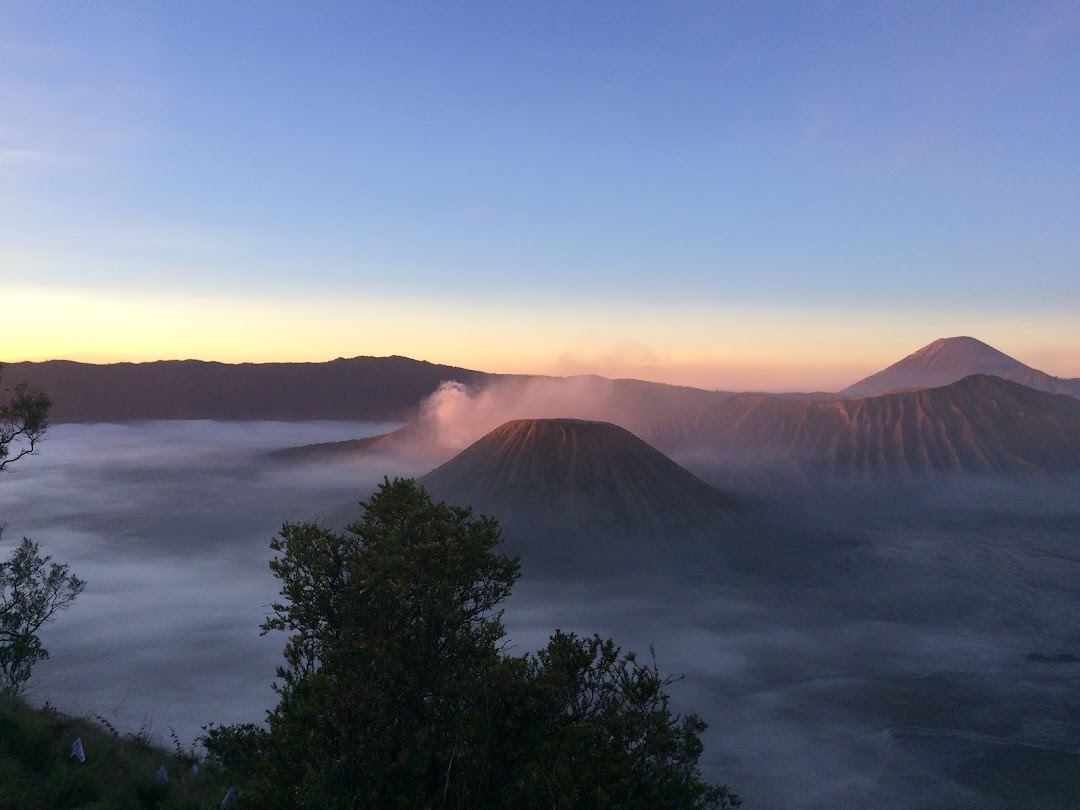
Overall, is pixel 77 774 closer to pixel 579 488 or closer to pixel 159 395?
Result: pixel 579 488

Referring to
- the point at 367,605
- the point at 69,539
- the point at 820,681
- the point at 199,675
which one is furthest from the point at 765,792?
the point at 69,539

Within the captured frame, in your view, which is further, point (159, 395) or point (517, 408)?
point (159, 395)

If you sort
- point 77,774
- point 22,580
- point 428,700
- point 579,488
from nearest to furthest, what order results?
point 428,700, point 77,774, point 22,580, point 579,488

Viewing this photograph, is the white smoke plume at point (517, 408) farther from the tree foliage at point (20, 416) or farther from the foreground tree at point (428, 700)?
the foreground tree at point (428, 700)

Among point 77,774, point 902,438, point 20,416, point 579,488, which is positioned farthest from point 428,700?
point 902,438

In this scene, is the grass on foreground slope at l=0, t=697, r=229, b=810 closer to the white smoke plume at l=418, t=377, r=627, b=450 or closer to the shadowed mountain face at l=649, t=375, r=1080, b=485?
the shadowed mountain face at l=649, t=375, r=1080, b=485

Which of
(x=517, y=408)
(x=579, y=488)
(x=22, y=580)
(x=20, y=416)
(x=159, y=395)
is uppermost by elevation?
(x=20, y=416)

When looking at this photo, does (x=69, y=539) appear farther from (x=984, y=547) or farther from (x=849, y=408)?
(x=849, y=408)
